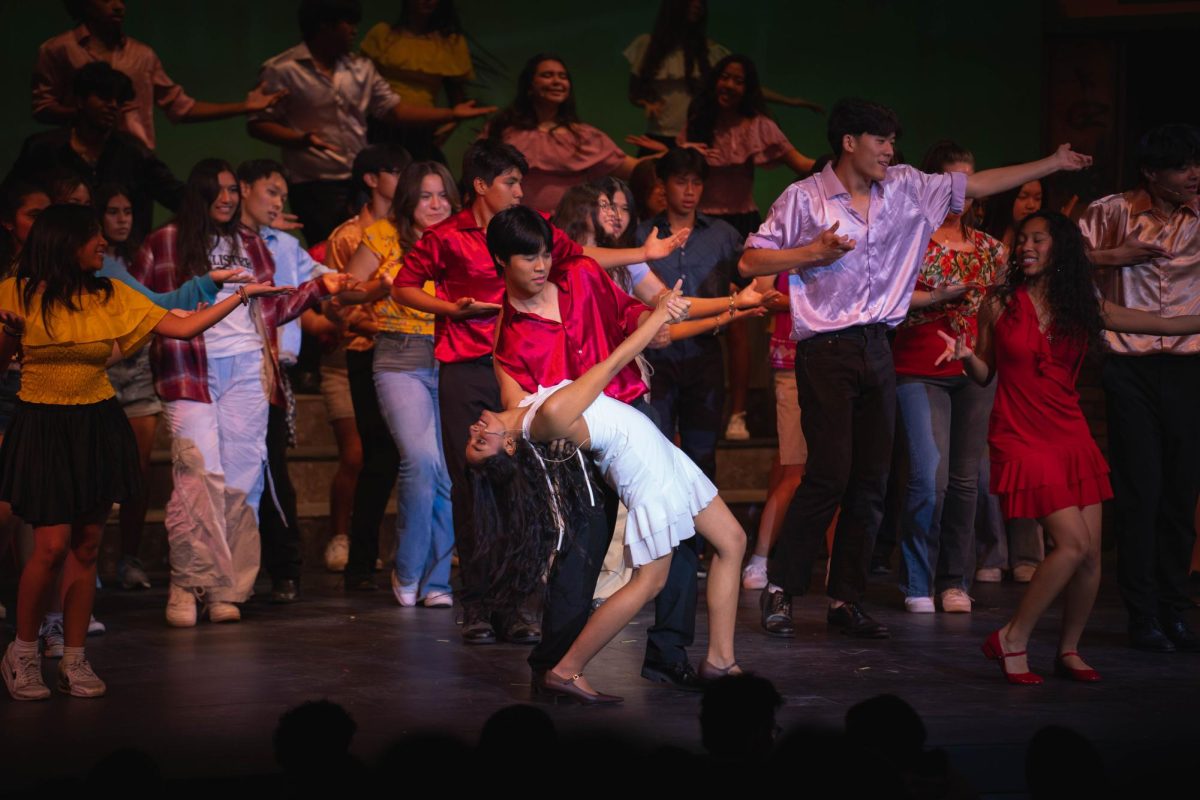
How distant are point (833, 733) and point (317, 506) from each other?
5120mm

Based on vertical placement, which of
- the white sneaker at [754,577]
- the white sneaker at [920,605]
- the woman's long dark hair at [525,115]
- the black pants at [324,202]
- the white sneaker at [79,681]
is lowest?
the white sneaker at [79,681]

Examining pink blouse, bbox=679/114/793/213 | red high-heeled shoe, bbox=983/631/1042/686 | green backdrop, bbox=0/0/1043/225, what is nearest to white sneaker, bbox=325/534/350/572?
pink blouse, bbox=679/114/793/213

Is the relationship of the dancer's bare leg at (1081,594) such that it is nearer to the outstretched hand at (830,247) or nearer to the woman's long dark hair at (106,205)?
the outstretched hand at (830,247)

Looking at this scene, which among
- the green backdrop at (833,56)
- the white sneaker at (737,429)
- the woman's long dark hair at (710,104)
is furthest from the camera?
the green backdrop at (833,56)

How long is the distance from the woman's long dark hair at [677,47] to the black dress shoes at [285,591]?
11.9 ft

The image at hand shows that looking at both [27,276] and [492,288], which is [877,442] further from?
[27,276]

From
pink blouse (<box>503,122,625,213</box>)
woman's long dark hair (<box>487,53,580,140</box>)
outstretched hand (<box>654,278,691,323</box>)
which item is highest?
woman's long dark hair (<box>487,53,580,140</box>)

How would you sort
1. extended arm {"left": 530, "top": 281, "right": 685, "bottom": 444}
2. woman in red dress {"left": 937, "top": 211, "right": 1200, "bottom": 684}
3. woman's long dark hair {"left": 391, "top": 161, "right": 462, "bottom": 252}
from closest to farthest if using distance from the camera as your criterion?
extended arm {"left": 530, "top": 281, "right": 685, "bottom": 444}, woman in red dress {"left": 937, "top": 211, "right": 1200, "bottom": 684}, woman's long dark hair {"left": 391, "top": 161, "right": 462, "bottom": 252}

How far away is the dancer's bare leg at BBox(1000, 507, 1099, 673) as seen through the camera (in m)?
4.67

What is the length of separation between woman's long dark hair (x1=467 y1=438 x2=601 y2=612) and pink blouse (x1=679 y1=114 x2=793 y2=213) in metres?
3.93

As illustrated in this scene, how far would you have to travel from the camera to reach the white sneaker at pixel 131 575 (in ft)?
21.8

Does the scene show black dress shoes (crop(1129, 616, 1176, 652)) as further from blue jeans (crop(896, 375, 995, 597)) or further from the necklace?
the necklace

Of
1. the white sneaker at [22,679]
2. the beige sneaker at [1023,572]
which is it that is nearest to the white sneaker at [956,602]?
the beige sneaker at [1023,572]

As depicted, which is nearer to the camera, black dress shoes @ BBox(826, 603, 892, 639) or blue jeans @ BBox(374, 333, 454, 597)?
black dress shoes @ BBox(826, 603, 892, 639)
